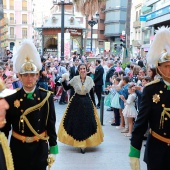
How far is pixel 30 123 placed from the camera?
3.51m

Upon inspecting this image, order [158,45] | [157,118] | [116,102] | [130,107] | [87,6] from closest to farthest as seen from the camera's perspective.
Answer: [157,118] < [158,45] < [130,107] < [116,102] < [87,6]

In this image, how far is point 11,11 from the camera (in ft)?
214

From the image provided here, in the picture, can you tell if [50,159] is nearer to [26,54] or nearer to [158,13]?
[26,54]

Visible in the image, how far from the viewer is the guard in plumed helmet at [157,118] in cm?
312

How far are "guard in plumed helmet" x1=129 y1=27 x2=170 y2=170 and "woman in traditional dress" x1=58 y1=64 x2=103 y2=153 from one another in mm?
2922

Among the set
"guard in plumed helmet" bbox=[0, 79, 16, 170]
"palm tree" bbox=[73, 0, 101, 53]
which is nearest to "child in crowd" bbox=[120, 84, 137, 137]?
"guard in plumed helmet" bbox=[0, 79, 16, 170]

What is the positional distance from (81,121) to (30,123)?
2730 mm

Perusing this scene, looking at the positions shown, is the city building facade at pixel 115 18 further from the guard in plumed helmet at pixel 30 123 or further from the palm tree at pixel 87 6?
the guard in plumed helmet at pixel 30 123

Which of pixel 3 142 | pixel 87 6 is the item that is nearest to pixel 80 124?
pixel 3 142

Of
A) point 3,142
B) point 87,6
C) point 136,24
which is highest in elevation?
point 87,6

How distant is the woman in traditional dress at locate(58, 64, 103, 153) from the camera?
618 centimetres

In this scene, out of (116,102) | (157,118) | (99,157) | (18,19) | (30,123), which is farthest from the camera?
(18,19)

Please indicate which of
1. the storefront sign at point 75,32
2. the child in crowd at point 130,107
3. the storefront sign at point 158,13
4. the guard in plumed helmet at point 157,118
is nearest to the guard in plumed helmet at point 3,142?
the guard in plumed helmet at point 157,118

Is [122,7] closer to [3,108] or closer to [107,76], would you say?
[107,76]
